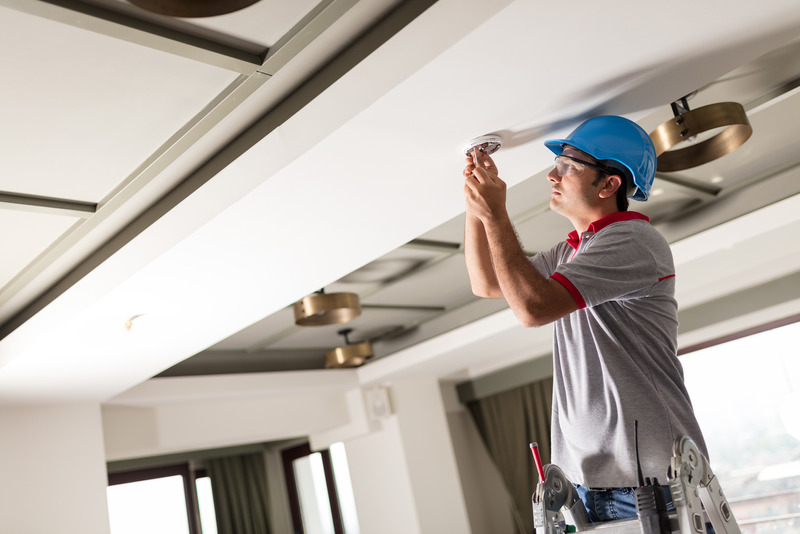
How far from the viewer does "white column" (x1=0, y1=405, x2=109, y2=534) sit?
3.87 meters

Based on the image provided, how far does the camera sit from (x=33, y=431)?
402cm

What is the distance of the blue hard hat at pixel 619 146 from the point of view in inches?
66.8

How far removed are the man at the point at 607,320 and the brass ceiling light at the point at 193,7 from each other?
727 millimetres

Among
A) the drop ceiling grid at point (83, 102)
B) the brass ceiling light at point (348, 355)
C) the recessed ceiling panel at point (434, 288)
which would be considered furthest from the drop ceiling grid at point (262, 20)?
the brass ceiling light at point (348, 355)

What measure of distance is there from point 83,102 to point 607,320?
137cm

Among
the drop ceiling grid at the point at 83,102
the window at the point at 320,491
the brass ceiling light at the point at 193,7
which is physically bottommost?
the window at the point at 320,491

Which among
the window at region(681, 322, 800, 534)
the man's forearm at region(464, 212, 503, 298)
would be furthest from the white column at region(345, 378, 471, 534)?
the man's forearm at region(464, 212, 503, 298)

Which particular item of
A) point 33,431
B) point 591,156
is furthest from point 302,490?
point 591,156

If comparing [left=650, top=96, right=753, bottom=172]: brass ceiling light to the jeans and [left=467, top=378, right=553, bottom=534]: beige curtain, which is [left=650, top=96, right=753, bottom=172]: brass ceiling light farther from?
[left=467, top=378, right=553, bottom=534]: beige curtain

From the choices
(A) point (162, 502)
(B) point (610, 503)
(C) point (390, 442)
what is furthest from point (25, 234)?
(A) point (162, 502)

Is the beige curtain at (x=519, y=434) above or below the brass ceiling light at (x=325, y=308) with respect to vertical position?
below

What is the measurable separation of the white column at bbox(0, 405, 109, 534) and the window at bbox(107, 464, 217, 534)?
2141 mm

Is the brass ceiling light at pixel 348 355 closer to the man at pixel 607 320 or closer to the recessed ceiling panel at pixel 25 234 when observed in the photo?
the recessed ceiling panel at pixel 25 234

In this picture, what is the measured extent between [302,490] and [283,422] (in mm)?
1928
